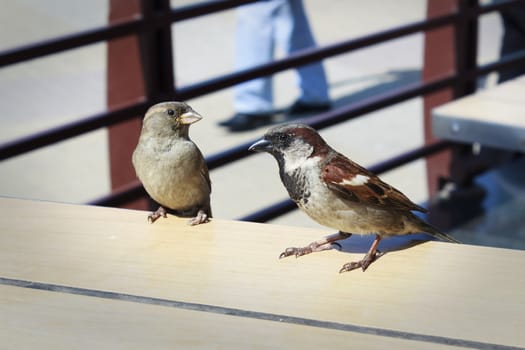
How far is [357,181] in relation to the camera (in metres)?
1.50

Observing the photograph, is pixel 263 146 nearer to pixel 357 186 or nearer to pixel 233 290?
pixel 357 186

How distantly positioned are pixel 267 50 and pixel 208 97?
0.55 meters

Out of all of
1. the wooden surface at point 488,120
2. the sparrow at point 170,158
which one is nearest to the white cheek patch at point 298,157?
the sparrow at point 170,158

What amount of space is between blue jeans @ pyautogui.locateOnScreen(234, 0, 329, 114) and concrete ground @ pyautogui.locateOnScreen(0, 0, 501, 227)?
195 millimetres

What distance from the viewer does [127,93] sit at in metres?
3.14

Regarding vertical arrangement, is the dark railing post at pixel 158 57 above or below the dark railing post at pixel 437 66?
above

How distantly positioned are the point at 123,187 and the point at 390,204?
71.5 inches

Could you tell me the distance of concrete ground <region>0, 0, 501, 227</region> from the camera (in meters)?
4.53

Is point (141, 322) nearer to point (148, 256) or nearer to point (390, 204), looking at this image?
point (148, 256)

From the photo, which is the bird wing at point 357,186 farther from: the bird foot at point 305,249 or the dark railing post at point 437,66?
the dark railing post at point 437,66

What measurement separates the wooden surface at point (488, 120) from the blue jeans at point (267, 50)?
93.7 inches

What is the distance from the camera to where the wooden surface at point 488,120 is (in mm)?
2697

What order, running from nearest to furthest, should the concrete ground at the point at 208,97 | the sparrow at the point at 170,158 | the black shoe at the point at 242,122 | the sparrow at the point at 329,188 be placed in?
the sparrow at the point at 329,188, the sparrow at the point at 170,158, the concrete ground at the point at 208,97, the black shoe at the point at 242,122

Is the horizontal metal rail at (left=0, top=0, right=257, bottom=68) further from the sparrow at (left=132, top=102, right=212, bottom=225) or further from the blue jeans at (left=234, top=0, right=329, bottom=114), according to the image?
the blue jeans at (left=234, top=0, right=329, bottom=114)
